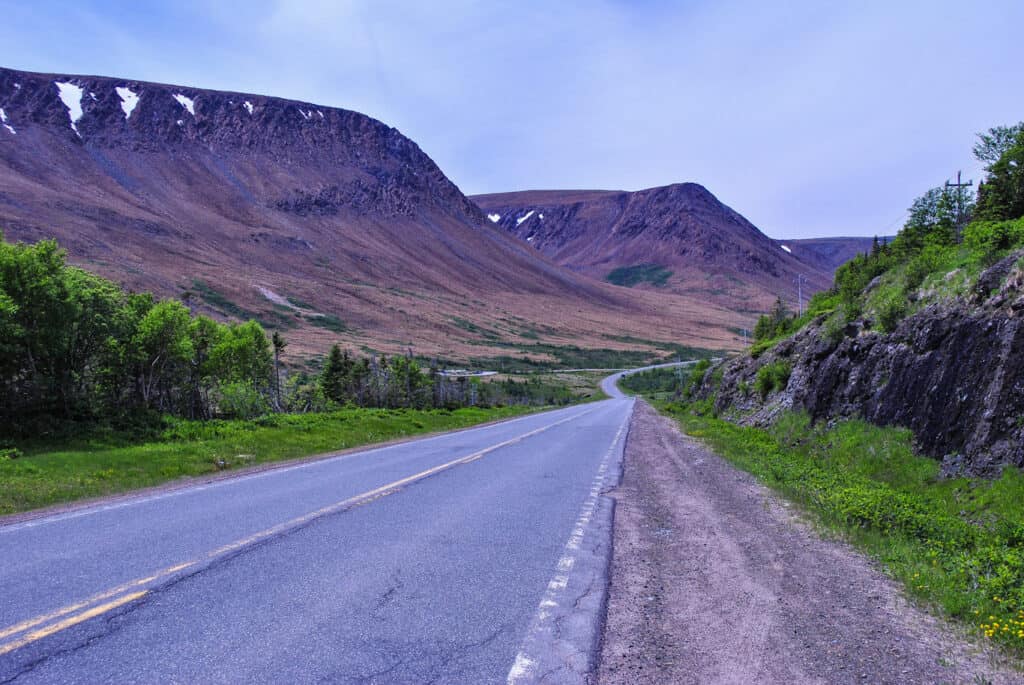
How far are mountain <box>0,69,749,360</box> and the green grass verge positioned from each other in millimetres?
87189

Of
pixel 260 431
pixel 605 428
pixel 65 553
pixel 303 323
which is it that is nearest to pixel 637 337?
pixel 303 323

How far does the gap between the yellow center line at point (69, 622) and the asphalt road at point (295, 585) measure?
16mm

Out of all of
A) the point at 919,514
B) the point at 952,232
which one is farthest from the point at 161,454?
the point at 952,232

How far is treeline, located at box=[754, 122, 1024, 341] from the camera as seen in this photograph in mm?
13188

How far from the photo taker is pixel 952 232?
21.5 m

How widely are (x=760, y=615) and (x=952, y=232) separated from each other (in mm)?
21260

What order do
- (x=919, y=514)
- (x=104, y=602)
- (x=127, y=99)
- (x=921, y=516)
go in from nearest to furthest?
1. (x=104, y=602)
2. (x=921, y=516)
3. (x=919, y=514)
4. (x=127, y=99)

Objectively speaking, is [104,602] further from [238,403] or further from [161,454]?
Result: [238,403]

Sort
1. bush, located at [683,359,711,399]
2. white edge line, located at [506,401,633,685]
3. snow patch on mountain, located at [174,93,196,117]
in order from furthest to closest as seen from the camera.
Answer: snow patch on mountain, located at [174,93,196,117] < bush, located at [683,359,711,399] < white edge line, located at [506,401,633,685]

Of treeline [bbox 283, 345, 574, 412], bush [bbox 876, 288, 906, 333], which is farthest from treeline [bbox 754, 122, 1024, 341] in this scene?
treeline [bbox 283, 345, 574, 412]

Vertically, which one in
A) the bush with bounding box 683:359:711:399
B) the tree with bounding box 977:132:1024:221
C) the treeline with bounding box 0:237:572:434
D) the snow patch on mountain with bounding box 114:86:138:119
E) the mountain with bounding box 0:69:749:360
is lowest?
the bush with bounding box 683:359:711:399

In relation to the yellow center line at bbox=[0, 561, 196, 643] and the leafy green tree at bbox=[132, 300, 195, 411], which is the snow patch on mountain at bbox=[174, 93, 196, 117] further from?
the yellow center line at bbox=[0, 561, 196, 643]

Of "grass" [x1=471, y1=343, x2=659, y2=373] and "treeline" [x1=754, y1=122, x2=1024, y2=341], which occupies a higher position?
"treeline" [x1=754, y1=122, x2=1024, y2=341]

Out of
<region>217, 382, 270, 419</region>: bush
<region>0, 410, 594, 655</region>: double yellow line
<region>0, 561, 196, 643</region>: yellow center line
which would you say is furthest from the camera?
<region>217, 382, 270, 419</region>: bush
